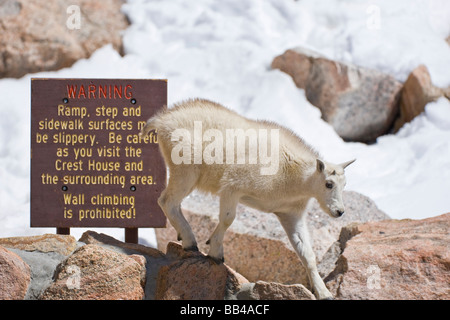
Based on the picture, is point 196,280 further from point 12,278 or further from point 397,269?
point 397,269

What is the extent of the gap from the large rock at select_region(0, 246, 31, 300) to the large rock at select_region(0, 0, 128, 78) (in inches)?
282

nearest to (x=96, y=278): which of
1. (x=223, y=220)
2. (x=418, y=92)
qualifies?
(x=223, y=220)

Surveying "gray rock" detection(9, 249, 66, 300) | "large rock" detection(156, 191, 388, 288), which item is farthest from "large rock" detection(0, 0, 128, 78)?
"gray rock" detection(9, 249, 66, 300)

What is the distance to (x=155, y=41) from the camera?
503 inches

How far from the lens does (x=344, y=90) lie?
11.7m

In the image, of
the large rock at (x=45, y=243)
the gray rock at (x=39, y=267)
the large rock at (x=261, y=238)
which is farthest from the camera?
the large rock at (x=261, y=238)

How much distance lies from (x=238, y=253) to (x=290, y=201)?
219 cm

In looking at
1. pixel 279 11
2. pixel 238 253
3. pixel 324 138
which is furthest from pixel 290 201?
pixel 279 11

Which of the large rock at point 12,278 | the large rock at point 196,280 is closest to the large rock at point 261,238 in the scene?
the large rock at point 196,280

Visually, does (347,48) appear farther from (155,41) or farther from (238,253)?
(238,253)

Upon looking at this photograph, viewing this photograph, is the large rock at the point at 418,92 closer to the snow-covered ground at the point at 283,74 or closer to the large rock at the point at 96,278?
the snow-covered ground at the point at 283,74

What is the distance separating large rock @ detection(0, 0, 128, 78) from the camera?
11.6m

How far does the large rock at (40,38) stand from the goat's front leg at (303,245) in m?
7.49

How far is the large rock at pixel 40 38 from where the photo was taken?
1162 centimetres
